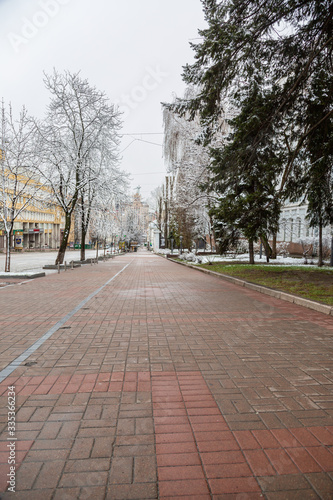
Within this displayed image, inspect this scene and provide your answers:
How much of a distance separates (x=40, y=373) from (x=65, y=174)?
20.8 metres

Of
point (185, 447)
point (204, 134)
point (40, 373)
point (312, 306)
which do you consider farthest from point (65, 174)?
point (185, 447)

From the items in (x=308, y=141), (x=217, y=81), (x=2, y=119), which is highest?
(x=2, y=119)

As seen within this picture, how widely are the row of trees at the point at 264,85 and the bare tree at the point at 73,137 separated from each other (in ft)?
39.3

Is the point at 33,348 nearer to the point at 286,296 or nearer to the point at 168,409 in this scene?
the point at 168,409

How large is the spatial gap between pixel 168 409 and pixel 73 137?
2313 centimetres

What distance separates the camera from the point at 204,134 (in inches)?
492

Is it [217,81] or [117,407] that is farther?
[217,81]

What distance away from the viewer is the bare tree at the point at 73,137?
22.0m

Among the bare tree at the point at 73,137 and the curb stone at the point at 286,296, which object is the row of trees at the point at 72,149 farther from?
the curb stone at the point at 286,296

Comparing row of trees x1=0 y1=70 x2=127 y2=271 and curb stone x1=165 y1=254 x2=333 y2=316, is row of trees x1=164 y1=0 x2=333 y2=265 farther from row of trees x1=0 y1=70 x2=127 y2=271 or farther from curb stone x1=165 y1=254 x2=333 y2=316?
row of trees x1=0 y1=70 x2=127 y2=271

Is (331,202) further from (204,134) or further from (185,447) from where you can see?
(185,447)

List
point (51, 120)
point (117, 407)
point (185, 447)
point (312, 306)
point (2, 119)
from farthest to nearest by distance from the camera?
point (51, 120) < point (2, 119) < point (312, 306) < point (117, 407) < point (185, 447)

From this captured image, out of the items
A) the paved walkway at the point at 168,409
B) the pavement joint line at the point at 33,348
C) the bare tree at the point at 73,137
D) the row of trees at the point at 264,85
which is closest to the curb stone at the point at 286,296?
the paved walkway at the point at 168,409

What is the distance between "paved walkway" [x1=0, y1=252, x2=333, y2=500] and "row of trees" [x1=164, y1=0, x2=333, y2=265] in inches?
266
